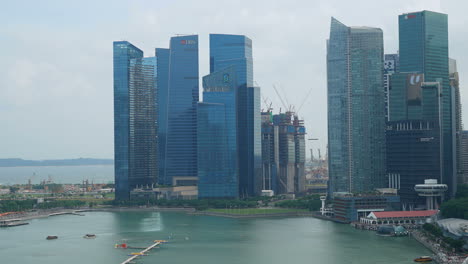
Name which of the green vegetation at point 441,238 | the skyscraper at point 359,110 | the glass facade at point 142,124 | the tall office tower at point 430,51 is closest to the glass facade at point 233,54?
the glass facade at point 142,124

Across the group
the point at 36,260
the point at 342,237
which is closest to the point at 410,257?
the point at 342,237

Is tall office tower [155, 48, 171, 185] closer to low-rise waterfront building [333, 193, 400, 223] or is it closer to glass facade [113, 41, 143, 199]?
glass facade [113, 41, 143, 199]

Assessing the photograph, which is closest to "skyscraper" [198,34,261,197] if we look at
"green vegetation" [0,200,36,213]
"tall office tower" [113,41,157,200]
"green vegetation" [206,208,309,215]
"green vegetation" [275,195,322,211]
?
"green vegetation" [275,195,322,211]

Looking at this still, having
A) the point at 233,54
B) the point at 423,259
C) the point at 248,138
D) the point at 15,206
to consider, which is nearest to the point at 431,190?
the point at 423,259

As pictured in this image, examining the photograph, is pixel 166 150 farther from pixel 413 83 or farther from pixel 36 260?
pixel 36 260

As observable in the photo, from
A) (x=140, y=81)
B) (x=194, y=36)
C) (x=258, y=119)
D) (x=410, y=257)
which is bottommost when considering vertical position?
(x=410, y=257)

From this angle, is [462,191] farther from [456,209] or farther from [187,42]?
[187,42]
